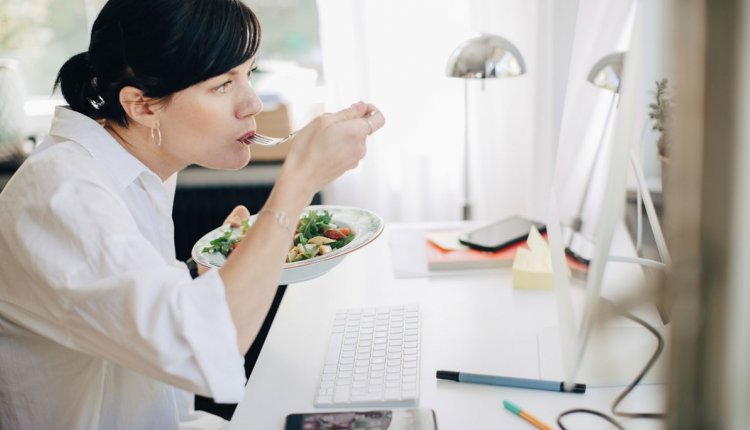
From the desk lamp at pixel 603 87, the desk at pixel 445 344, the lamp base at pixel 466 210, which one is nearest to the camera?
the desk lamp at pixel 603 87

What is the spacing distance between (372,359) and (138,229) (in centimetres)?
35

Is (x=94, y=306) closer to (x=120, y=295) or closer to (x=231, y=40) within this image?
(x=120, y=295)

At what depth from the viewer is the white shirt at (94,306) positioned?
78 centimetres

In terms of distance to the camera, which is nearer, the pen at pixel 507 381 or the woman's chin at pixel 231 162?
the pen at pixel 507 381

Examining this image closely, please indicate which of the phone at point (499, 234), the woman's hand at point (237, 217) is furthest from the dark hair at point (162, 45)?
the phone at point (499, 234)

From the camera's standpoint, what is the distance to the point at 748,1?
30 centimetres

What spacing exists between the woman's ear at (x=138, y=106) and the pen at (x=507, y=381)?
0.55 meters

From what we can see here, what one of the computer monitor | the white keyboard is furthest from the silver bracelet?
the computer monitor

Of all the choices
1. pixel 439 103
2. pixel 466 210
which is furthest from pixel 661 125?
pixel 439 103

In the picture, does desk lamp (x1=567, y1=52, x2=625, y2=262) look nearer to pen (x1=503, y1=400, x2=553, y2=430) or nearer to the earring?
pen (x1=503, y1=400, x2=553, y2=430)

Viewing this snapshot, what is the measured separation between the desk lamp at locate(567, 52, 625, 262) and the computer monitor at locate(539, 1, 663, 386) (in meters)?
0.01

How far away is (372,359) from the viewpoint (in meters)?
1.00

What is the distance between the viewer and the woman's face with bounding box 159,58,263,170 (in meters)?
1.06

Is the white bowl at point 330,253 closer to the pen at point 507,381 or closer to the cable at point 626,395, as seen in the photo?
the pen at point 507,381
